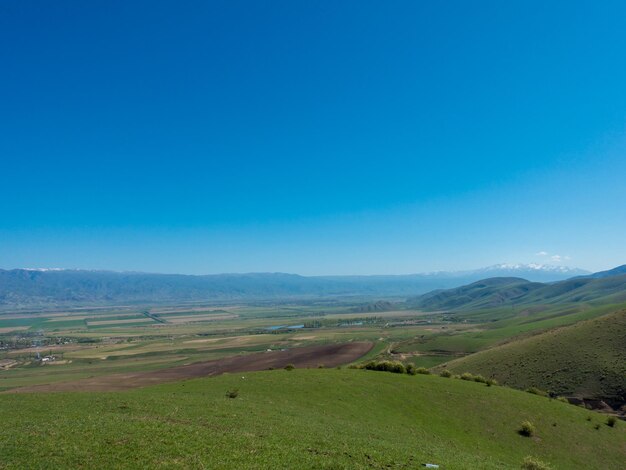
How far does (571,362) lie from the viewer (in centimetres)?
6744

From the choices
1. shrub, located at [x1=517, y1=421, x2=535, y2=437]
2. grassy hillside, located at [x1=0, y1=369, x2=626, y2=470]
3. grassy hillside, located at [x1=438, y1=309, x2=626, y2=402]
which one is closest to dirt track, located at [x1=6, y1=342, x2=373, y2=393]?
grassy hillside, located at [x1=438, y1=309, x2=626, y2=402]

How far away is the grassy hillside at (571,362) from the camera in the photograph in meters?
59.2

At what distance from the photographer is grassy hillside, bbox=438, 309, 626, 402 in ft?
194

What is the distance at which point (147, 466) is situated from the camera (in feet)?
52.0

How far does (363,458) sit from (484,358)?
7443 centimetres

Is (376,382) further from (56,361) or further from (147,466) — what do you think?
(56,361)

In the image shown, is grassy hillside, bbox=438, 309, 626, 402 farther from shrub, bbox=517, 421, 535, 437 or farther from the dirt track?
the dirt track

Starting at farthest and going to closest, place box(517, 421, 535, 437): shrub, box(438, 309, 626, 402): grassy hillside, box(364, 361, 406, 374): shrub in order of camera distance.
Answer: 1. box(438, 309, 626, 402): grassy hillside
2. box(364, 361, 406, 374): shrub
3. box(517, 421, 535, 437): shrub

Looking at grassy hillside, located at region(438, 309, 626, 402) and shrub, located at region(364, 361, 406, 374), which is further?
grassy hillside, located at region(438, 309, 626, 402)

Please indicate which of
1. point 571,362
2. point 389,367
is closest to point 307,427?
point 389,367

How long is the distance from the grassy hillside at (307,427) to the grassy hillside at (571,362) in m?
18.2

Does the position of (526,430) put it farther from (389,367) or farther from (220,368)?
(220,368)

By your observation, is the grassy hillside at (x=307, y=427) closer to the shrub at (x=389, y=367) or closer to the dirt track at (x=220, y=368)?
the shrub at (x=389, y=367)

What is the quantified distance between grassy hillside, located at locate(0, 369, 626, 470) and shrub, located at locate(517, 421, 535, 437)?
0.56 meters
